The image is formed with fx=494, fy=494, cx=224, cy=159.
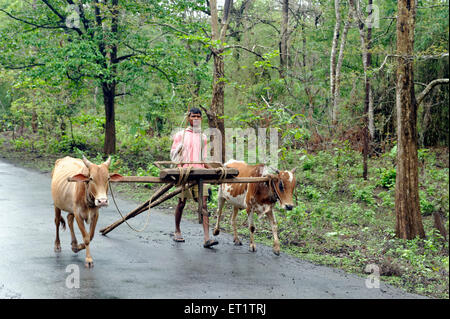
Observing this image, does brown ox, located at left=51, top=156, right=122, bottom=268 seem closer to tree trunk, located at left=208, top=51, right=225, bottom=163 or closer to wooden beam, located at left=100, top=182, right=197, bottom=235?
wooden beam, located at left=100, top=182, right=197, bottom=235

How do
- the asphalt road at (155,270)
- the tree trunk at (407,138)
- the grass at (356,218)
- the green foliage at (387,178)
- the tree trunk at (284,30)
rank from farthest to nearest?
the tree trunk at (284,30)
the green foliage at (387,178)
the tree trunk at (407,138)
the grass at (356,218)
the asphalt road at (155,270)

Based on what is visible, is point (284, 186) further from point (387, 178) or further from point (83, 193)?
point (387, 178)

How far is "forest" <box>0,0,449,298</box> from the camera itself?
375 inches

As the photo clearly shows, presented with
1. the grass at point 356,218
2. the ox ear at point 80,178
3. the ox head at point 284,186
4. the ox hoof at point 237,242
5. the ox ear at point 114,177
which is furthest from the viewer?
the ox hoof at point 237,242

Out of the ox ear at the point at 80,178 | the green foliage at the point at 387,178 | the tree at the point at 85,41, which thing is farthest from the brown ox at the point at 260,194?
the tree at the point at 85,41

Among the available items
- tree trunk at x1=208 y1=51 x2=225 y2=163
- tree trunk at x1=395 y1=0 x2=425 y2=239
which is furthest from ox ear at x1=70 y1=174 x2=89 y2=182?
tree trunk at x1=208 y1=51 x2=225 y2=163

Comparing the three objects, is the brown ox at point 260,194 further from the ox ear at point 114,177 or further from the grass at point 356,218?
the ox ear at point 114,177

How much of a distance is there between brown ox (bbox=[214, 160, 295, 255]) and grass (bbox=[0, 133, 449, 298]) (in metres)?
0.58

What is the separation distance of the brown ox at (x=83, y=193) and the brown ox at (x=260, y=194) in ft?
8.70

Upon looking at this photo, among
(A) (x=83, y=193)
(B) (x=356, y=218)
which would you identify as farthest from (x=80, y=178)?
(B) (x=356, y=218)

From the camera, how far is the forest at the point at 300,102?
9.52 metres

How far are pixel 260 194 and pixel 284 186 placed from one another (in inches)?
25.3

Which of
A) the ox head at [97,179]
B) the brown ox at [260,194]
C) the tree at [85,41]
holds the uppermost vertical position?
the tree at [85,41]

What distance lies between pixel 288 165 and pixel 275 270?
976cm
